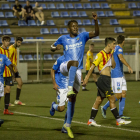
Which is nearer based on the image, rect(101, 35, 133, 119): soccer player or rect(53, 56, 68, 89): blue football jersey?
rect(53, 56, 68, 89): blue football jersey

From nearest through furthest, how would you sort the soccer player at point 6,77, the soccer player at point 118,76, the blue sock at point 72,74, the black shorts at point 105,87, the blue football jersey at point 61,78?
the blue sock at point 72,74 < the blue football jersey at point 61,78 < the black shorts at point 105,87 < the soccer player at point 118,76 < the soccer player at point 6,77

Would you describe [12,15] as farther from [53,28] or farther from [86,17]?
[86,17]

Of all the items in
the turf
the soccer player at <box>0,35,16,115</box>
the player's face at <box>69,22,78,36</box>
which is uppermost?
the player's face at <box>69,22,78,36</box>

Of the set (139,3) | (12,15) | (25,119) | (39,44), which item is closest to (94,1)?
(139,3)

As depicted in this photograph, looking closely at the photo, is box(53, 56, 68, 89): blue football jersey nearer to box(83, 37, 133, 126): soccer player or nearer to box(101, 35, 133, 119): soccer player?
box(83, 37, 133, 126): soccer player

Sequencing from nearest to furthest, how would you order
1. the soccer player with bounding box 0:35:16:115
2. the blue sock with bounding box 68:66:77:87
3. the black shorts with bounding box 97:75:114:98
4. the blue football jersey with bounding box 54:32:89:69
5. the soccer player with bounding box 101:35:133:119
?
the blue sock with bounding box 68:66:77:87
the blue football jersey with bounding box 54:32:89:69
the black shorts with bounding box 97:75:114:98
the soccer player with bounding box 101:35:133:119
the soccer player with bounding box 0:35:16:115

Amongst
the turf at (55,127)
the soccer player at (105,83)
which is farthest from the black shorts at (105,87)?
the turf at (55,127)

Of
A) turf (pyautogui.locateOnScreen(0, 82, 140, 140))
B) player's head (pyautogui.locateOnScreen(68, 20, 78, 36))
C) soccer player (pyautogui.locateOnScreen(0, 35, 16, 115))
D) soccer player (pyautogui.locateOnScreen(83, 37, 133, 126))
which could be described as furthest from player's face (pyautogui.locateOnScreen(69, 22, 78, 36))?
soccer player (pyautogui.locateOnScreen(0, 35, 16, 115))

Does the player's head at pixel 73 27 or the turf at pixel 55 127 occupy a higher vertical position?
the player's head at pixel 73 27

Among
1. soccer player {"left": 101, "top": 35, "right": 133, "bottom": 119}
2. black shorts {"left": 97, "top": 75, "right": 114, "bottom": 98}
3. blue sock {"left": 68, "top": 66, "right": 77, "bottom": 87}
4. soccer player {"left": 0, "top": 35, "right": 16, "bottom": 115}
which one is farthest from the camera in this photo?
soccer player {"left": 0, "top": 35, "right": 16, "bottom": 115}

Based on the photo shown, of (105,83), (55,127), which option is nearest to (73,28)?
(105,83)

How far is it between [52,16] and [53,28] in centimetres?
166

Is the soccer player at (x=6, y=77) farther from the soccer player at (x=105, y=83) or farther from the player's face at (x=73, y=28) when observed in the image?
the player's face at (x=73, y=28)

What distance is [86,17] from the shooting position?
74.0ft
